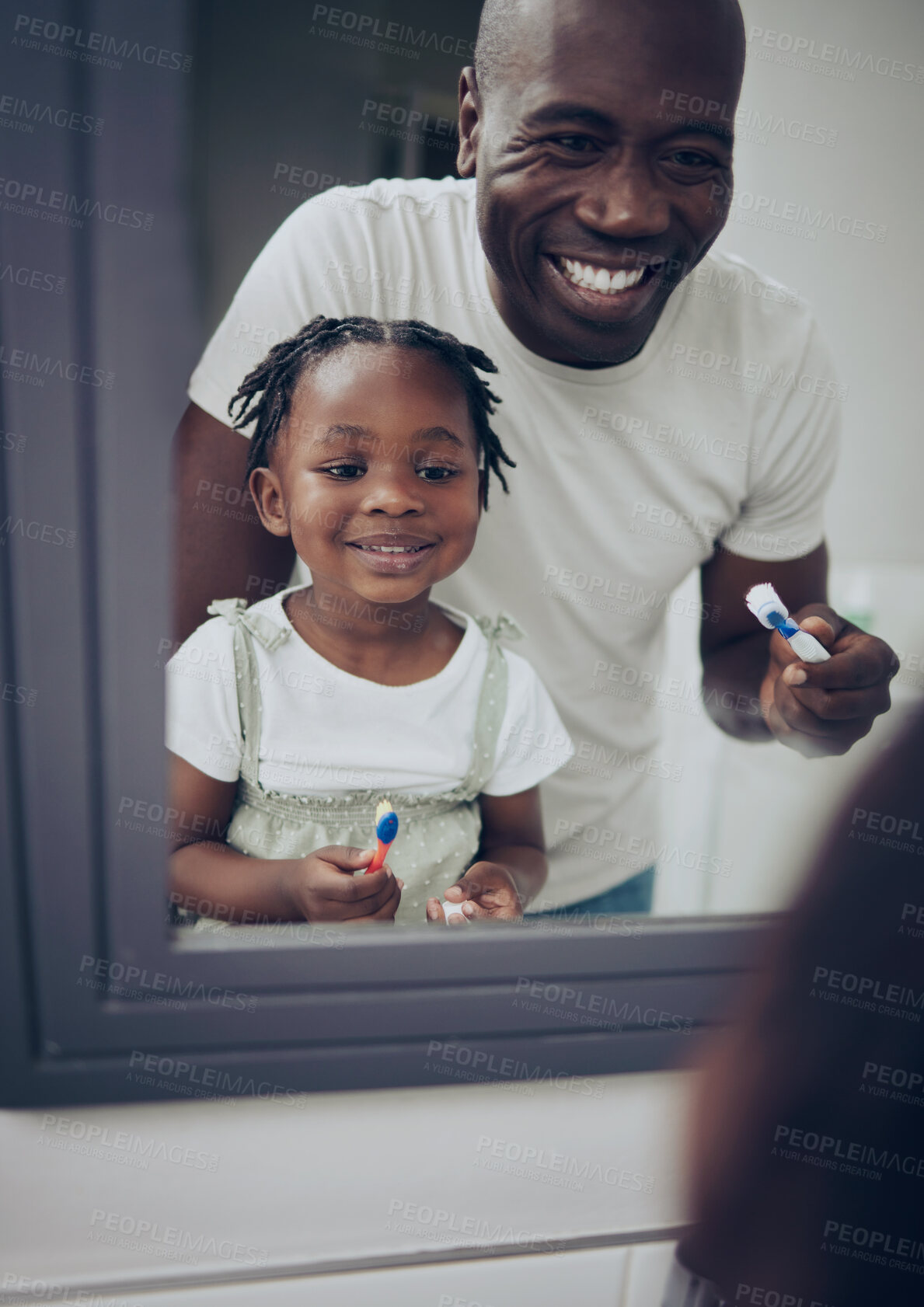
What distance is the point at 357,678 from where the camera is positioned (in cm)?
59

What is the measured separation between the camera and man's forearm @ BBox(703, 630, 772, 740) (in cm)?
69

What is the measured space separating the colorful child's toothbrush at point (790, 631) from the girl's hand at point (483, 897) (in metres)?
0.27

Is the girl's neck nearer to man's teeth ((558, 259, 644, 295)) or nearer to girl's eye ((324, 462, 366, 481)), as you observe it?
girl's eye ((324, 462, 366, 481))

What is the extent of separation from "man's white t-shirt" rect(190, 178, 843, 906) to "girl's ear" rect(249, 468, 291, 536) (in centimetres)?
8

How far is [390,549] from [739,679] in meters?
0.32

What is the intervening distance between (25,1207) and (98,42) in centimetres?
69

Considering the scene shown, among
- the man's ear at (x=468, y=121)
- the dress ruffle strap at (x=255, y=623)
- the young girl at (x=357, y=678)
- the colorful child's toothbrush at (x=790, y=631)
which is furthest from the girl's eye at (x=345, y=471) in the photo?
the colorful child's toothbrush at (x=790, y=631)

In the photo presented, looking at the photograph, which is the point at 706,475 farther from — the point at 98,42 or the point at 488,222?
the point at 98,42

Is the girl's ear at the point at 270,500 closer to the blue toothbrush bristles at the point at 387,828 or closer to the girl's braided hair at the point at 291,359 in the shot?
the girl's braided hair at the point at 291,359

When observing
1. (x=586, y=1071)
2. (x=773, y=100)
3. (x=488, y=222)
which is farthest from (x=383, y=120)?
(x=586, y=1071)

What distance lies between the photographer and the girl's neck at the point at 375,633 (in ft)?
1.90

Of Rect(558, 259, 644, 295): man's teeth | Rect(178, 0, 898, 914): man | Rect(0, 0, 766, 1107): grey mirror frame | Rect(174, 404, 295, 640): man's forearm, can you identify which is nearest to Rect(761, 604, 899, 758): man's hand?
Rect(178, 0, 898, 914): man

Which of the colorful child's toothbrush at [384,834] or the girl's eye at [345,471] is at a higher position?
the girl's eye at [345,471]

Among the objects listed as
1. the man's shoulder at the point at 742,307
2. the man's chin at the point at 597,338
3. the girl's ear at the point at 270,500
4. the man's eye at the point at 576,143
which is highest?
the man's eye at the point at 576,143
